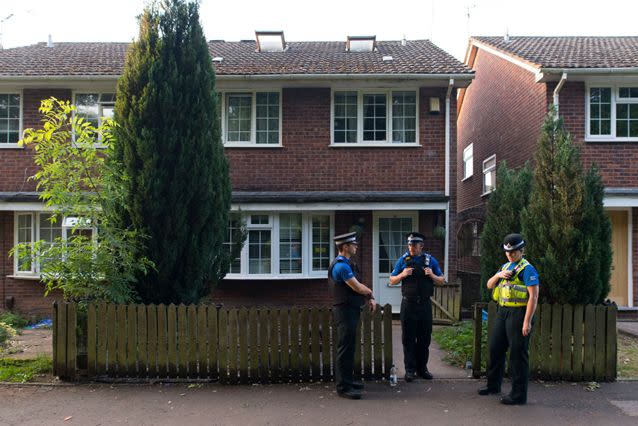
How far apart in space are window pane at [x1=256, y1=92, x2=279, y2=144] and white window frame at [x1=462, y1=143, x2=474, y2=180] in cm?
812

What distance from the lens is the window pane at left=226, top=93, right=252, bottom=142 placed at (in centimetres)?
1190

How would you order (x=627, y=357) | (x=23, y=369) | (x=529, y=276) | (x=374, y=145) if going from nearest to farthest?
(x=529, y=276) → (x=23, y=369) → (x=627, y=357) → (x=374, y=145)

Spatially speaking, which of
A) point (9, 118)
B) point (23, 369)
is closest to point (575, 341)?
point (23, 369)

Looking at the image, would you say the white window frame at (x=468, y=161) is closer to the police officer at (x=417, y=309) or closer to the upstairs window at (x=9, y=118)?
the police officer at (x=417, y=309)

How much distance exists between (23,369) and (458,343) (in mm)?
6090

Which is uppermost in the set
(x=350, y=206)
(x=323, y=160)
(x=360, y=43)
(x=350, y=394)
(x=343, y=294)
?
(x=360, y=43)

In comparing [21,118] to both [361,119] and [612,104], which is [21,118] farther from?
[612,104]

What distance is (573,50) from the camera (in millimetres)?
12992

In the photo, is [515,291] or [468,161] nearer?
[515,291]

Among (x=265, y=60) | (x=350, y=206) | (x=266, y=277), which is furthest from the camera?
(x=265, y=60)

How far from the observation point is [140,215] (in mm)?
7016

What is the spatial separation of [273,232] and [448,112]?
467 centimetres

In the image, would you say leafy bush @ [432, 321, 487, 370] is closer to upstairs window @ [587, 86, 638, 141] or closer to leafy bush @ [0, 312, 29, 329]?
upstairs window @ [587, 86, 638, 141]

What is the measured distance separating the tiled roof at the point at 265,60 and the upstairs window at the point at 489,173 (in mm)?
3746
